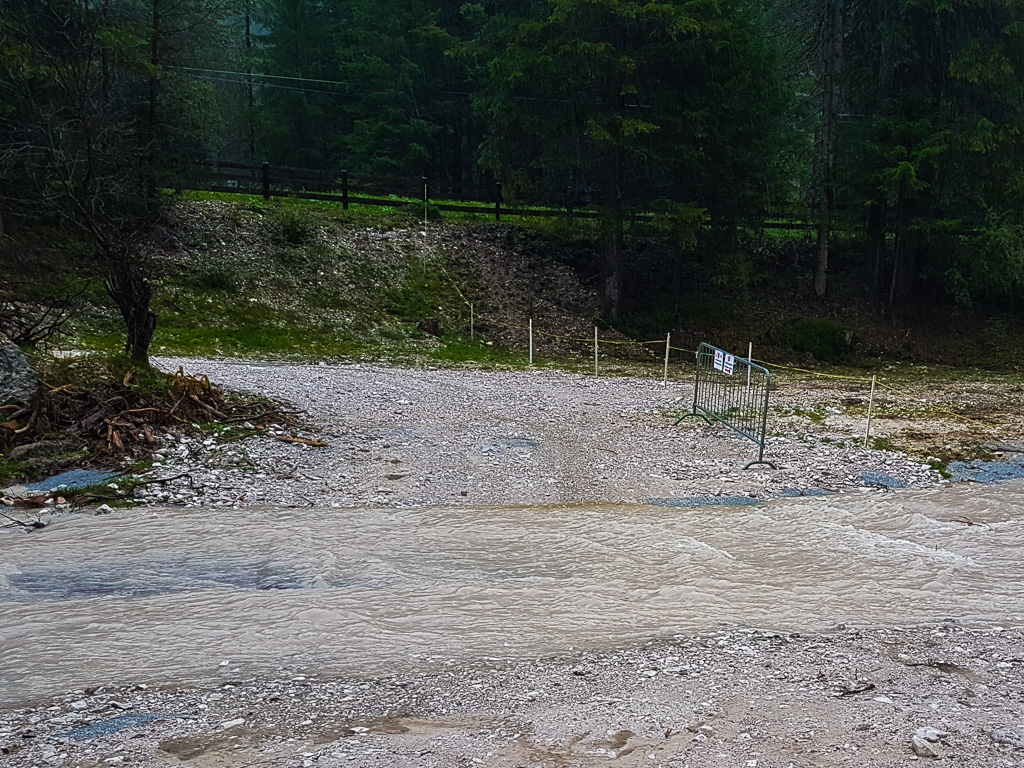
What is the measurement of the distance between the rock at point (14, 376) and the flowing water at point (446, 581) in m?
3.52

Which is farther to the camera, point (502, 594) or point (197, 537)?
point (197, 537)

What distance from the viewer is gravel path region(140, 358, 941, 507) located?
11008mm

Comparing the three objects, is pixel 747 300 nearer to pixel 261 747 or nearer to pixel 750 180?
pixel 750 180

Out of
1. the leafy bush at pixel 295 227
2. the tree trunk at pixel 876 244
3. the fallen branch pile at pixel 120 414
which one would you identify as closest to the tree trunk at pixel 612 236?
the tree trunk at pixel 876 244

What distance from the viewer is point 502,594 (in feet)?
26.8

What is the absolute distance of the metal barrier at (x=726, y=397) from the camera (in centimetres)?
1346

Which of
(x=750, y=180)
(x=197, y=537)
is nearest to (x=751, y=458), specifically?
(x=197, y=537)

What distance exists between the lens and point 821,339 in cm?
2400

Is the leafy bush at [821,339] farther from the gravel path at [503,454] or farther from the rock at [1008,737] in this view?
the rock at [1008,737]

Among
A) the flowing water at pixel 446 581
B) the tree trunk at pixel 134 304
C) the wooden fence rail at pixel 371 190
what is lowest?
the flowing water at pixel 446 581

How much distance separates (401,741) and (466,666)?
51.7 inches

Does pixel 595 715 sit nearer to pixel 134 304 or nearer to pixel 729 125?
pixel 134 304

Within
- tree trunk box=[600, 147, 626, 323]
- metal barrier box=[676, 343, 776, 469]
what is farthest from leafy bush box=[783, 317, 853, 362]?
metal barrier box=[676, 343, 776, 469]

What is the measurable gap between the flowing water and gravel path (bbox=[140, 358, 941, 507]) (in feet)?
2.03
